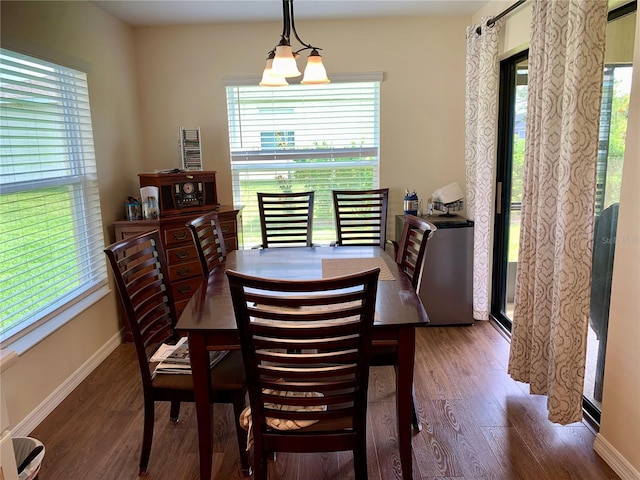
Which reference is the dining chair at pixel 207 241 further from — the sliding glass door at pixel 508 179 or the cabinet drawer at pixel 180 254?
the sliding glass door at pixel 508 179

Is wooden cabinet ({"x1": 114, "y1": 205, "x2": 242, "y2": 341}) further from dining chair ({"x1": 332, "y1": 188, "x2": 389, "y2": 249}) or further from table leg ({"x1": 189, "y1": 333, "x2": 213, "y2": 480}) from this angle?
table leg ({"x1": 189, "y1": 333, "x2": 213, "y2": 480})

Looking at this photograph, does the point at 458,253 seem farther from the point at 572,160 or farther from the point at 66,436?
the point at 66,436

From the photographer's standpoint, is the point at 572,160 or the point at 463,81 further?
the point at 463,81

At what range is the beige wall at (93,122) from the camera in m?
2.39

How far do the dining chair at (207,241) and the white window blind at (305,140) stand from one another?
1.24 m

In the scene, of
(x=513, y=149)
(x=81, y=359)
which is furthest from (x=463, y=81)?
(x=81, y=359)

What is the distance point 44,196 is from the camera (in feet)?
8.72

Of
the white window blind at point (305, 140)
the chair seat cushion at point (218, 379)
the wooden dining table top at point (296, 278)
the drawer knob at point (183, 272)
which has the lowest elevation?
the chair seat cushion at point (218, 379)

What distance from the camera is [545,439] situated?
2219 millimetres

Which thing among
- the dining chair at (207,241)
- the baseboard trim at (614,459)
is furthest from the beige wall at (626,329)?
the dining chair at (207,241)

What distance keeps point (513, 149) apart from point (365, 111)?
1258 mm

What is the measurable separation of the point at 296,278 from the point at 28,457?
1.27 m

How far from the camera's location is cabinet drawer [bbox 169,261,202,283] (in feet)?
11.2

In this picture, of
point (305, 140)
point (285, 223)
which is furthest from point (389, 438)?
point (305, 140)
